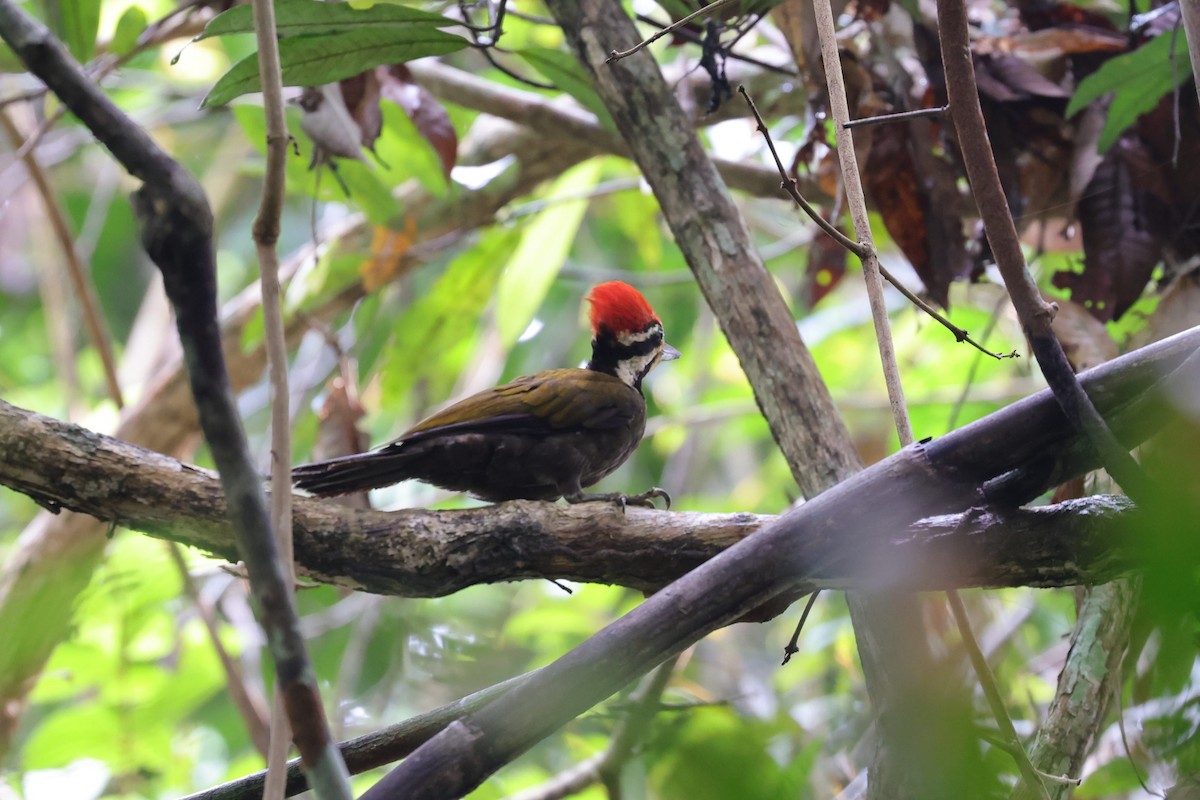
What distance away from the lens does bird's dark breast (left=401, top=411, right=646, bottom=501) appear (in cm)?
262

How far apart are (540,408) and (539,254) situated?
161cm

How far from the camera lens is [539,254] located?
4.27 meters

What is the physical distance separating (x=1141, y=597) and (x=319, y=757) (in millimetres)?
716

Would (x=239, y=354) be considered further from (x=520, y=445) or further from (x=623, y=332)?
(x=520, y=445)

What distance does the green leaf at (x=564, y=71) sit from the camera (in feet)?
9.27

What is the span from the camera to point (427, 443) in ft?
8.41

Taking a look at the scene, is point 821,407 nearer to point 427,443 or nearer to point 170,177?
point 427,443

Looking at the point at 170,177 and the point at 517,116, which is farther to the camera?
the point at 517,116

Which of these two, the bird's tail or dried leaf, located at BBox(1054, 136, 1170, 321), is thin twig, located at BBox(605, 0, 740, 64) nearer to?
the bird's tail

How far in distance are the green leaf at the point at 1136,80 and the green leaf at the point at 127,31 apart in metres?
2.73

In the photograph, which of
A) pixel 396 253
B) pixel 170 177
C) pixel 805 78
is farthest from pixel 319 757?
pixel 396 253

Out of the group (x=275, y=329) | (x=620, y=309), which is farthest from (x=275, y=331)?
(x=620, y=309)

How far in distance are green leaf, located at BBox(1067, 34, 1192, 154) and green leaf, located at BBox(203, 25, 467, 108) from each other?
5.30 ft

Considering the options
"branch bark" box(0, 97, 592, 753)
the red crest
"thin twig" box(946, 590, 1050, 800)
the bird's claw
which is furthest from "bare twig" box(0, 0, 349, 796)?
the red crest
